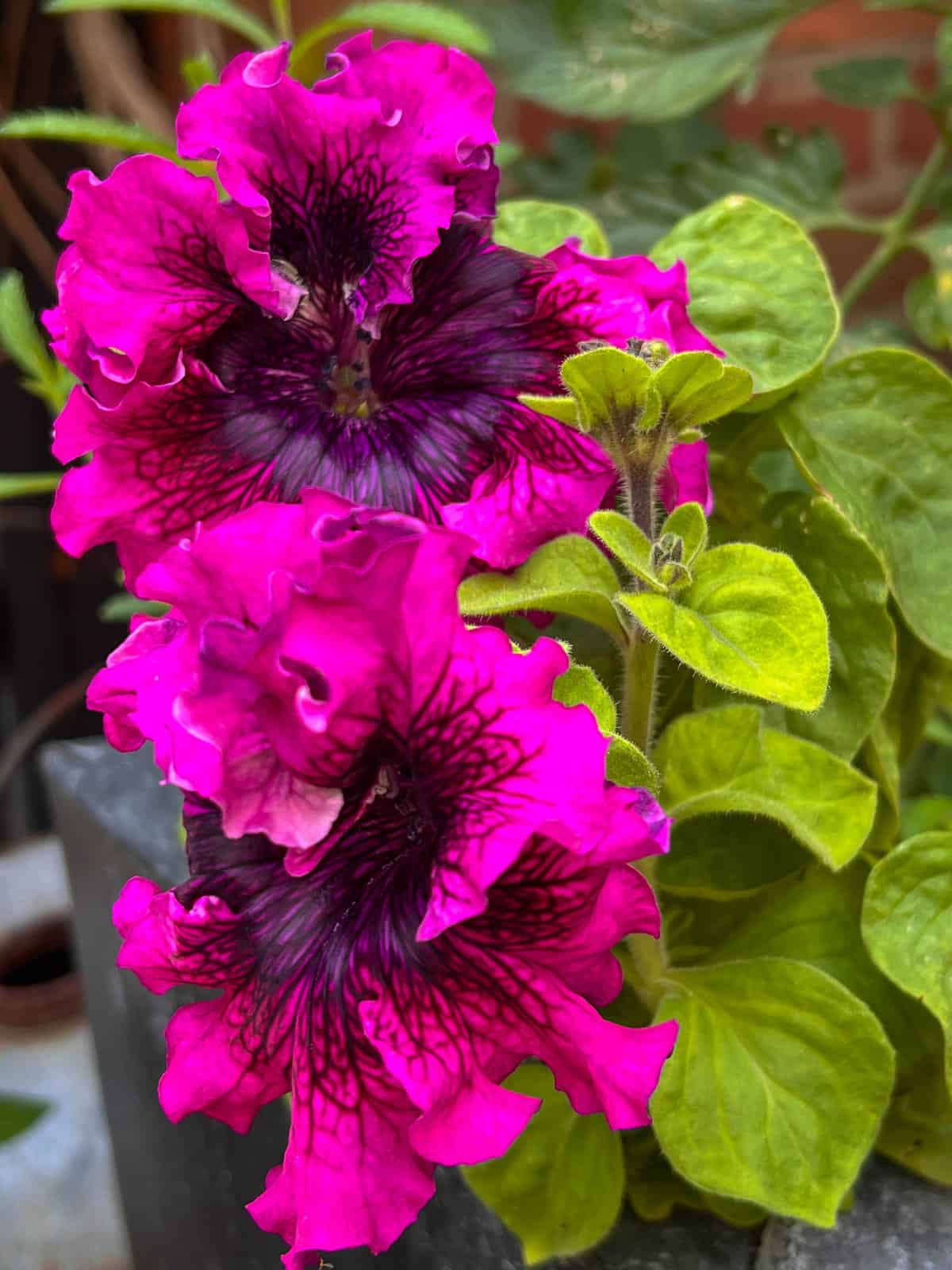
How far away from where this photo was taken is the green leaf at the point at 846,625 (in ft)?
1.17

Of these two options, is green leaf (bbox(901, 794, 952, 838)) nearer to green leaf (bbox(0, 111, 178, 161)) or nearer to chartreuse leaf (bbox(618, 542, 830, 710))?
chartreuse leaf (bbox(618, 542, 830, 710))

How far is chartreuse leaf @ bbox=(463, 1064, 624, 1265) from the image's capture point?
36 centimetres

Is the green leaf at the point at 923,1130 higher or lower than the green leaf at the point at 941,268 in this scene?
lower

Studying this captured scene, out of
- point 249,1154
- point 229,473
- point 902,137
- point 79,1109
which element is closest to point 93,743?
point 249,1154

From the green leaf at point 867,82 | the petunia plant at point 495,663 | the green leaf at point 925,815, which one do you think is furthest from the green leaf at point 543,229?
the green leaf at point 867,82

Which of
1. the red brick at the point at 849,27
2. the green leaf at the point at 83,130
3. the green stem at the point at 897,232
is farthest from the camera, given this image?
the red brick at the point at 849,27

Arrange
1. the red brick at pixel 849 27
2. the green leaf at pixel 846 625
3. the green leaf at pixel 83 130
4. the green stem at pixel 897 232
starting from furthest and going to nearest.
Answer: the red brick at pixel 849 27 < the green stem at pixel 897 232 < the green leaf at pixel 83 130 < the green leaf at pixel 846 625

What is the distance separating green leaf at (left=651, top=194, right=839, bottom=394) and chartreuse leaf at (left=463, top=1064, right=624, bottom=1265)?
224 mm

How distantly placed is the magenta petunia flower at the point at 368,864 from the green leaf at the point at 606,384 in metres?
0.06

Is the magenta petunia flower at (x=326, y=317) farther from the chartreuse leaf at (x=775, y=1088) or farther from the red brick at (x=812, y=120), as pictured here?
the red brick at (x=812, y=120)

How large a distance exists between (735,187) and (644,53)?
0.09 meters

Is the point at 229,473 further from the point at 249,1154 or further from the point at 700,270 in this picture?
the point at 249,1154

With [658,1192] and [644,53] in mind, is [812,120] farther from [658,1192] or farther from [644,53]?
[658,1192]

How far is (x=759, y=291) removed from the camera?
1.25 feet
